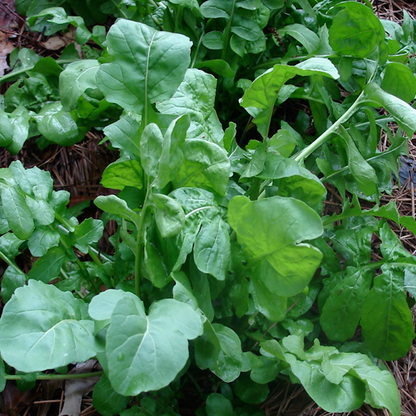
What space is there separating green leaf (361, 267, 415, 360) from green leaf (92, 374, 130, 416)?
2.31 feet

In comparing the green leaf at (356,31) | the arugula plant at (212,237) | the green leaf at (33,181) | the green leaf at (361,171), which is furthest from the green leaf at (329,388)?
the green leaf at (356,31)

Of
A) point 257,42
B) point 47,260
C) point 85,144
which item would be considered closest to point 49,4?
point 85,144

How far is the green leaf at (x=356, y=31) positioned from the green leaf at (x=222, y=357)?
938 mm

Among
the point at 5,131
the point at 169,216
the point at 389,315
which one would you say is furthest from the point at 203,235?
the point at 5,131

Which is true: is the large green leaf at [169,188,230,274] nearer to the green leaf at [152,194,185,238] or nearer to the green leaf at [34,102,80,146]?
the green leaf at [152,194,185,238]

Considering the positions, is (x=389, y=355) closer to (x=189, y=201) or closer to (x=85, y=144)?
(x=189, y=201)

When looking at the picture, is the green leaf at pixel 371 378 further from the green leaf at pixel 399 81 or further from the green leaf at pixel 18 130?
the green leaf at pixel 18 130

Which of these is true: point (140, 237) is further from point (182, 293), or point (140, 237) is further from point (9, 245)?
point (9, 245)

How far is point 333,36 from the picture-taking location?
1.19 m

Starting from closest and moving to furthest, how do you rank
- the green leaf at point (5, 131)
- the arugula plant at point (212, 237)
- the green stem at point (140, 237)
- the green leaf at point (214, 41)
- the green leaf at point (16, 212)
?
the arugula plant at point (212, 237)
the green stem at point (140, 237)
the green leaf at point (16, 212)
the green leaf at point (5, 131)
the green leaf at point (214, 41)

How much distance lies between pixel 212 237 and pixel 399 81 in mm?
782

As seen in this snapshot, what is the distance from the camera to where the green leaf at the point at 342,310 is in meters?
1.08

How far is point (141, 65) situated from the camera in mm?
936

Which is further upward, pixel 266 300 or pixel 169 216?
pixel 169 216
